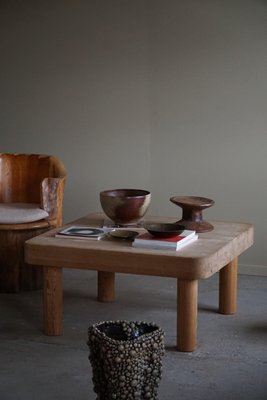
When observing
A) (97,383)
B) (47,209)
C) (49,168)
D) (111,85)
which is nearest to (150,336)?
(97,383)

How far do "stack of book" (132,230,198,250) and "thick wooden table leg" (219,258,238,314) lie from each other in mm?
447

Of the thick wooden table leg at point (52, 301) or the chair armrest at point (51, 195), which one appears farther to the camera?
the chair armrest at point (51, 195)

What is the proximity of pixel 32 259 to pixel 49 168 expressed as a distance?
118 cm

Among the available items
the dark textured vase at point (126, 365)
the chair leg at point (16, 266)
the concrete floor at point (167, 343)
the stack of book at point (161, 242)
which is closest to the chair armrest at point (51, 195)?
the chair leg at point (16, 266)

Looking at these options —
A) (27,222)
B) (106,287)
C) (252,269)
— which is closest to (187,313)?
(106,287)

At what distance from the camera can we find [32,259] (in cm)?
372

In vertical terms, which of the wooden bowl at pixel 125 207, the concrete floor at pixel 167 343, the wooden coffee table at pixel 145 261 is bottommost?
the concrete floor at pixel 167 343

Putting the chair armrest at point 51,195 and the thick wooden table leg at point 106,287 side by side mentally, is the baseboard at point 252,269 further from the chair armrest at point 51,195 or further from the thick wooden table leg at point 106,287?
the chair armrest at point 51,195

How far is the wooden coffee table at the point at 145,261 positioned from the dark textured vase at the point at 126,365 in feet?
2.22

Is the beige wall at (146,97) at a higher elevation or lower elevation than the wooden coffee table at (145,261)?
higher

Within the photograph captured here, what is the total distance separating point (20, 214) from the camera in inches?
173

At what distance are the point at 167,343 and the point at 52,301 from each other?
1.82ft

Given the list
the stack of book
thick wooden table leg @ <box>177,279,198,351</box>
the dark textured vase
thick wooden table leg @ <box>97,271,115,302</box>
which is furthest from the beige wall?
the dark textured vase

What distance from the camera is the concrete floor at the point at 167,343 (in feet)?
10.6
